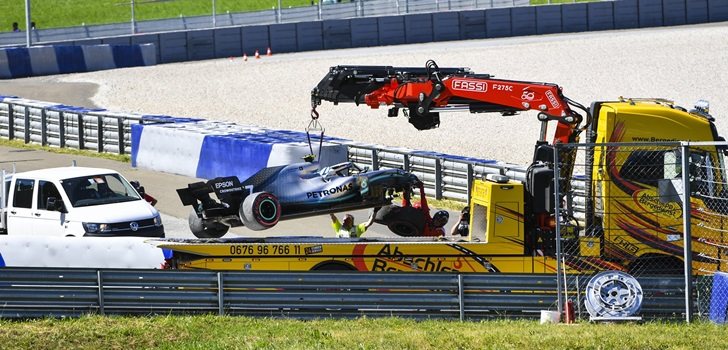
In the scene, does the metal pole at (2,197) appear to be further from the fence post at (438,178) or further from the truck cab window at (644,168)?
the truck cab window at (644,168)

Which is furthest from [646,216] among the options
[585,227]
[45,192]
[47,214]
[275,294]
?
[45,192]

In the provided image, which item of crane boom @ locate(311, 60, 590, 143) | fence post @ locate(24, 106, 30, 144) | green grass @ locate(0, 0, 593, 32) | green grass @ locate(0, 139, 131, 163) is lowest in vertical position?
green grass @ locate(0, 139, 131, 163)

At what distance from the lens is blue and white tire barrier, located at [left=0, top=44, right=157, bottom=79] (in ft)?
161

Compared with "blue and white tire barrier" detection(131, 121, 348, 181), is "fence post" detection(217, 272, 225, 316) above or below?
below

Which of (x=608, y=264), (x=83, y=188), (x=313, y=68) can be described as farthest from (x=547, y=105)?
(x=313, y=68)

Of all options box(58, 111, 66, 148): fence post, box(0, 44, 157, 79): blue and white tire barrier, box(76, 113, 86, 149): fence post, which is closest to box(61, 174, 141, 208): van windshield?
box(76, 113, 86, 149): fence post

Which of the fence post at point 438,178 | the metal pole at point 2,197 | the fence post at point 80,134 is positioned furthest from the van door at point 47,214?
the fence post at point 80,134

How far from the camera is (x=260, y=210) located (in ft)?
58.7

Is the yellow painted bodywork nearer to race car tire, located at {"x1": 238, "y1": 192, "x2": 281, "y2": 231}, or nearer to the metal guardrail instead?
race car tire, located at {"x1": 238, "y1": 192, "x2": 281, "y2": 231}

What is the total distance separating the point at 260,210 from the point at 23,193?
5.59 meters

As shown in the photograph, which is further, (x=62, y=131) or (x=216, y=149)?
(x=62, y=131)

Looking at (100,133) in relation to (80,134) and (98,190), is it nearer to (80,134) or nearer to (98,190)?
(80,134)

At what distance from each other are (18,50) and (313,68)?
11.5 m

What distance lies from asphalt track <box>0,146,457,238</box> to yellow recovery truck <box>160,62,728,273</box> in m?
5.84
